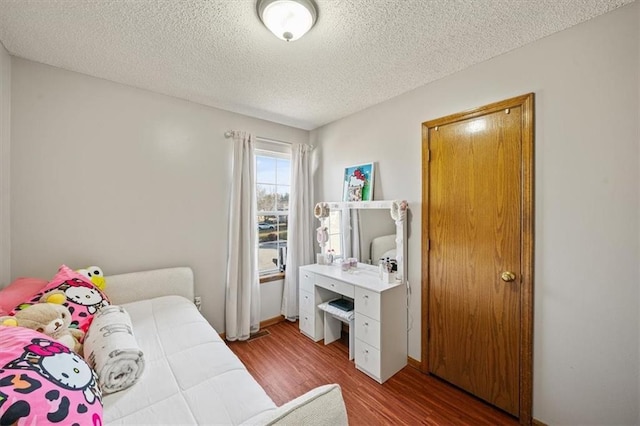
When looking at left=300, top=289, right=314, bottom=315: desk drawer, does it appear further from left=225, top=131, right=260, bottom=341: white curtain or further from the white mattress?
the white mattress

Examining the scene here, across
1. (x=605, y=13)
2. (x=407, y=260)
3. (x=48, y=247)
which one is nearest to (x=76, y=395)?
(x=48, y=247)

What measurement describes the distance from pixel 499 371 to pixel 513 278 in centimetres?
69

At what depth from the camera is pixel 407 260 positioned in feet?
7.95

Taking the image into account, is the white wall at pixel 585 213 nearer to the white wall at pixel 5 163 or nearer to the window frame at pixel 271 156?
the window frame at pixel 271 156

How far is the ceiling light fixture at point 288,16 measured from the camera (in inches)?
52.4

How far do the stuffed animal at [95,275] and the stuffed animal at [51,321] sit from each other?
1.71 feet

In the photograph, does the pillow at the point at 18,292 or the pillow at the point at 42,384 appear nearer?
the pillow at the point at 42,384

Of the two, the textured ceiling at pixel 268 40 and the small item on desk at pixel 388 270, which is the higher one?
the textured ceiling at pixel 268 40

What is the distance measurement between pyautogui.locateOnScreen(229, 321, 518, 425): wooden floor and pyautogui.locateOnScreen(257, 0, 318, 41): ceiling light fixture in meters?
2.50

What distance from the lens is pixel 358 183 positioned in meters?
2.87

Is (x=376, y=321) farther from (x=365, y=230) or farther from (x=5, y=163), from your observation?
(x=5, y=163)

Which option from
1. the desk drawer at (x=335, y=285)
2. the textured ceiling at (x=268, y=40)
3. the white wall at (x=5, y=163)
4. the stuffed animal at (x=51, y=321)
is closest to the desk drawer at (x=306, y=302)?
the desk drawer at (x=335, y=285)

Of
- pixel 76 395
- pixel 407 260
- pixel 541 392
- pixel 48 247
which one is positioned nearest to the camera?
pixel 76 395

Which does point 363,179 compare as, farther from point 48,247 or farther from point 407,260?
point 48,247
